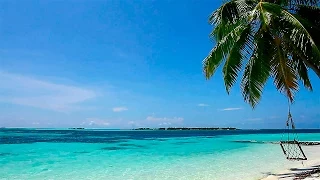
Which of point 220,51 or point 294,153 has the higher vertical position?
point 220,51

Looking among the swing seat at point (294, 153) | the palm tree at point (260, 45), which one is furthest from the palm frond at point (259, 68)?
the swing seat at point (294, 153)

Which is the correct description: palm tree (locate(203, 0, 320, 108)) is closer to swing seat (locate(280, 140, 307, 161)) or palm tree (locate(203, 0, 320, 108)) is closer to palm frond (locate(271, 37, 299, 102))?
palm frond (locate(271, 37, 299, 102))

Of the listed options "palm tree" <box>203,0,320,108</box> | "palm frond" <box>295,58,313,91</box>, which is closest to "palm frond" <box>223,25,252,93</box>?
"palm tree" <box>203,0,320,108</box>

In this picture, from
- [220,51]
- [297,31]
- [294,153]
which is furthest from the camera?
[294,153]

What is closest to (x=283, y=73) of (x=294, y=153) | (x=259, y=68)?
(x=259, y=68)

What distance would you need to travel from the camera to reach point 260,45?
8.59 meters

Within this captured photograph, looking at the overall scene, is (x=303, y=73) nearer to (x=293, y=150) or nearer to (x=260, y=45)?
(x=260, y=45)

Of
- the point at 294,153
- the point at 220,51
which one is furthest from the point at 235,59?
the point at 294,153

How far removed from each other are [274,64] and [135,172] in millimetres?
7519

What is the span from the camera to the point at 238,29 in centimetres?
821

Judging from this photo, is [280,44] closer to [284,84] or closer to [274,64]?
[274,64]

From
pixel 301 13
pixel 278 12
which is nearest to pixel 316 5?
pixel 301 13

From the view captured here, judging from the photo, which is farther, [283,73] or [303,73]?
[303,73]

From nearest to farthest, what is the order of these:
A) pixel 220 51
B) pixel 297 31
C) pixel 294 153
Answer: pixel 297 31
pixel 220 51
pixel 294 153
